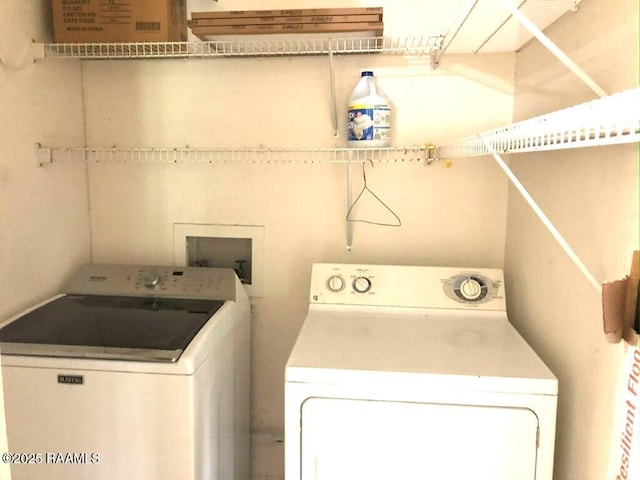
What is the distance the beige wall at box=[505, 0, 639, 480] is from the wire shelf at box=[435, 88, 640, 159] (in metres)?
0.23

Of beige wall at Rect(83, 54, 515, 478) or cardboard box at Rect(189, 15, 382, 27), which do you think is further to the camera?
beige wall at Rect(83, 54, 515, 478)

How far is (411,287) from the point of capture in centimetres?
192

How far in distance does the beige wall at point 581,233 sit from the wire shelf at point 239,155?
0.48 metres

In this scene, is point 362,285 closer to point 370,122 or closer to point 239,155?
point 370,122

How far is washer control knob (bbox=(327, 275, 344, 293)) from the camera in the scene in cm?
194

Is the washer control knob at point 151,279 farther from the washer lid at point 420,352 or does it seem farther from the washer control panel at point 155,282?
the washer lid at point 420,352

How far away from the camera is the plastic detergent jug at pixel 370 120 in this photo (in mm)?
1843

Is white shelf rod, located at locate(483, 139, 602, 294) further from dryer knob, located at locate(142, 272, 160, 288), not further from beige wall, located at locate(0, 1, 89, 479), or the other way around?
beige wall, located at locate(0, 1, 89, 479)

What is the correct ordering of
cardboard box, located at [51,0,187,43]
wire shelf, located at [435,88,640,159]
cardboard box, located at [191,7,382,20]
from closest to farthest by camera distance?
1. wire shelf, located at [435,88,640,159]
2. cardboard box, located at [191,7,382,20]
3. cardboard box, located at [51,0,187,43]

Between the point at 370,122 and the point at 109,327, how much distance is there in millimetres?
1096

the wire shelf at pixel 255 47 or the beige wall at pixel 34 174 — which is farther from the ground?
the wire shelf at pixel 255 47

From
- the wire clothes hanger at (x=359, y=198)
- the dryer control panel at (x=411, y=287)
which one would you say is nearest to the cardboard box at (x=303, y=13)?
the wire clothes hanger at (x=359, y=198)

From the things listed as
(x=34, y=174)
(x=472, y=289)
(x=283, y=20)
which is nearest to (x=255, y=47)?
(x=283, y=20)

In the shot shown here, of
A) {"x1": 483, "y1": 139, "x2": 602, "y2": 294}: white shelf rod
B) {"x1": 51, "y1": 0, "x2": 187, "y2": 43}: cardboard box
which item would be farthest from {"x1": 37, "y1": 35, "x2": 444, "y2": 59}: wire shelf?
{"x1": 483, "y1": 139, "x2": 602, "y2": 294}: white shelf rod
